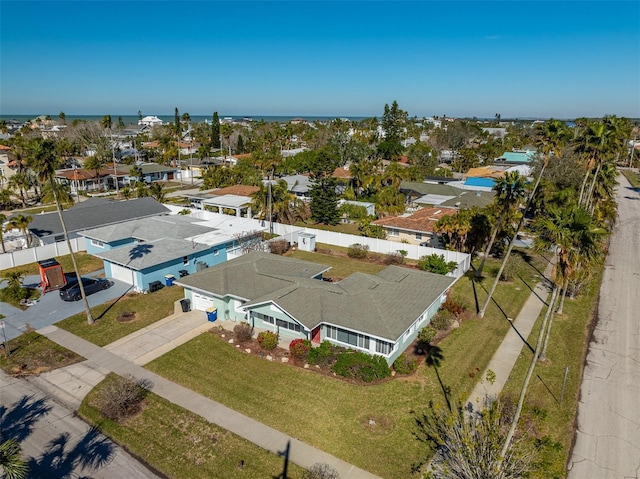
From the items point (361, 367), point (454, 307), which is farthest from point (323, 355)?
point (454, 307)

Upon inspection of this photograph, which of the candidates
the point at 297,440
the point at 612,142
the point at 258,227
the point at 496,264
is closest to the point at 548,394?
the point at 297,440

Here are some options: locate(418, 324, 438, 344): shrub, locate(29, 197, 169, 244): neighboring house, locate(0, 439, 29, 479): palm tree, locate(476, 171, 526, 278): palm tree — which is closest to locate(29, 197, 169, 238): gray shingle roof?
locate(29, 197, 169, 244): neighboring house

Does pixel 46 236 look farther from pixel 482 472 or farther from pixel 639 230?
pixel 639 230

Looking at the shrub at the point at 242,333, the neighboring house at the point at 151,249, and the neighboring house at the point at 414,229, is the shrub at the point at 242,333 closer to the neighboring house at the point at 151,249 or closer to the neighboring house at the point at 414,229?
the neighboring house at the point at 151,249

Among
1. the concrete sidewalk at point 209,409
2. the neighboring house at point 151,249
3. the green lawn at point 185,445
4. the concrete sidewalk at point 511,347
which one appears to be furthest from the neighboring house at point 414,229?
the green lawn at point 185,445

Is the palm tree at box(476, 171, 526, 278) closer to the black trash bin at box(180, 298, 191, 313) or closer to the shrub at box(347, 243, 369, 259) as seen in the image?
the shrub at box(347, 243, 369, 259)
